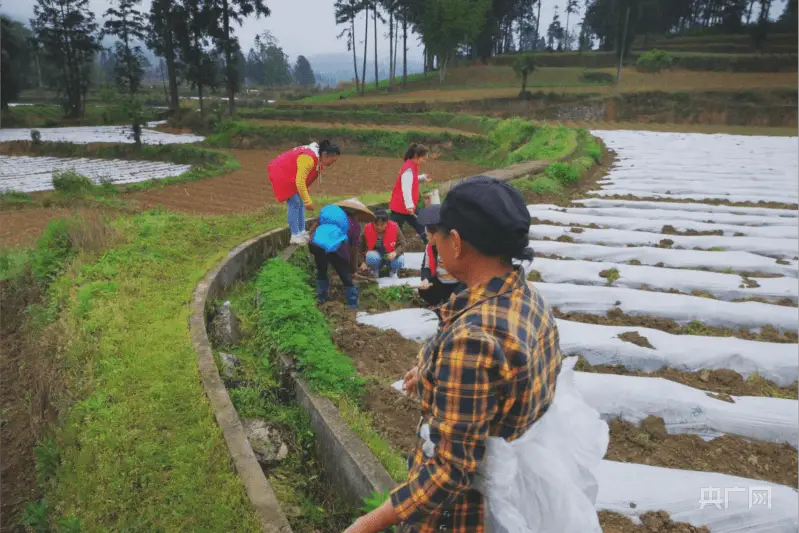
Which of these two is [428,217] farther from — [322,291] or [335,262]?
[322,291]

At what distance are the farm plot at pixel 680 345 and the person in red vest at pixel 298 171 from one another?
131 cm

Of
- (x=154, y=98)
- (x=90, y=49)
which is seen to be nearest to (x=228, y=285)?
(x=90, y=49)

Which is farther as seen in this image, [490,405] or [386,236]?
[386,236]

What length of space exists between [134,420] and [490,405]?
210 cm

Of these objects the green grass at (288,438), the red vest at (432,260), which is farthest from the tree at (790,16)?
the red vest at (432,260)

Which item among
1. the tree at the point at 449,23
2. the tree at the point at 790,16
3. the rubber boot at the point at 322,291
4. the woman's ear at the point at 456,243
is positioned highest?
the tree at the point at 449,23

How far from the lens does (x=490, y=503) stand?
3.77ft

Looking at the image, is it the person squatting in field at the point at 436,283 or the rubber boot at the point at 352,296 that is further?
the rubber boot at the point at 352,296

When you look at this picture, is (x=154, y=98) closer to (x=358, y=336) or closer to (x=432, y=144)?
(x=432, y=144)

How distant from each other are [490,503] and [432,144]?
62.4ft

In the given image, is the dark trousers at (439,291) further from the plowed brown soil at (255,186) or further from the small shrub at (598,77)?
the small shrub at (598,77)

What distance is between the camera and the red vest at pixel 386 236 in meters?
5.21

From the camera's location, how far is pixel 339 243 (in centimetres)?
448

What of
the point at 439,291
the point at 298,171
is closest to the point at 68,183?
the point at 298,171
